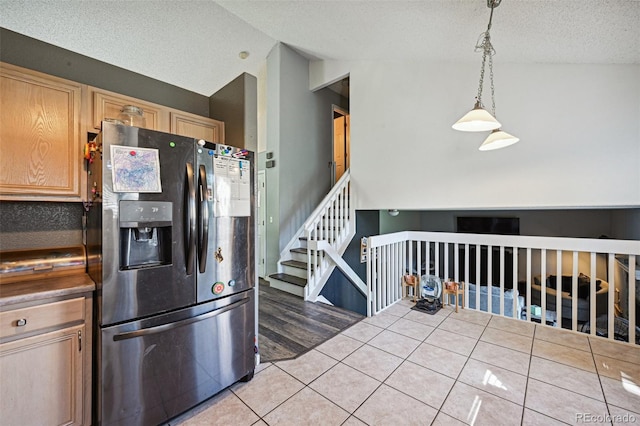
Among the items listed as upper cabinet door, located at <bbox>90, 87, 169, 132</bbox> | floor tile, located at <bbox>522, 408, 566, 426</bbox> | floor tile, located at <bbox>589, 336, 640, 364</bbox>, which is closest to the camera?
floor tile, located at <bbox>522, 408, 566, 426</bbox>

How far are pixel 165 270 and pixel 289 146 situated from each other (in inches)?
137

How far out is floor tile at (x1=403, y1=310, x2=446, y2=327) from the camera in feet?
9.50

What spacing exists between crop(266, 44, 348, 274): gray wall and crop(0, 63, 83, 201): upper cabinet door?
2874mm

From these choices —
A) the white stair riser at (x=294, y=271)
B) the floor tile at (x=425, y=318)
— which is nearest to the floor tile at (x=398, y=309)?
the floor tile at (x=425, y=318)

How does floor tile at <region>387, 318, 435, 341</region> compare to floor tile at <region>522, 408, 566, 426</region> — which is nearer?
floor tile at <region>522, 408, 566, 426</region>

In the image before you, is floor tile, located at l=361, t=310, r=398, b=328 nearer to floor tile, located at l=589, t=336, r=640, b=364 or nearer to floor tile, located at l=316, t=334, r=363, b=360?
floor tile, located at l=316, t=334, r=363, b=360

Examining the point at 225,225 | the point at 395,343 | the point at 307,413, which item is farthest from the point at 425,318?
the point at 225,225

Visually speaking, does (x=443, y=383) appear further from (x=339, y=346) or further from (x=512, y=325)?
(x=512, y=325)

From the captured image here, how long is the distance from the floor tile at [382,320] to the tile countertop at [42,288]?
2.49 meters

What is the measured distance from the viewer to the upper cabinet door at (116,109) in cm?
194

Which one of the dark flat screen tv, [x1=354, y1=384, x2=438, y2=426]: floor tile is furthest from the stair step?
the dark flat screen tv

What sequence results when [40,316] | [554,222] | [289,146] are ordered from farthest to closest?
[554,222] → [289,146] → [40,316]

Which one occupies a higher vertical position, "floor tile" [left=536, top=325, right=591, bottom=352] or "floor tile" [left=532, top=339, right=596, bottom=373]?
"floor tile" [left=536, top=325, right=591, bottom=352]

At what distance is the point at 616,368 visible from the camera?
2027mm
